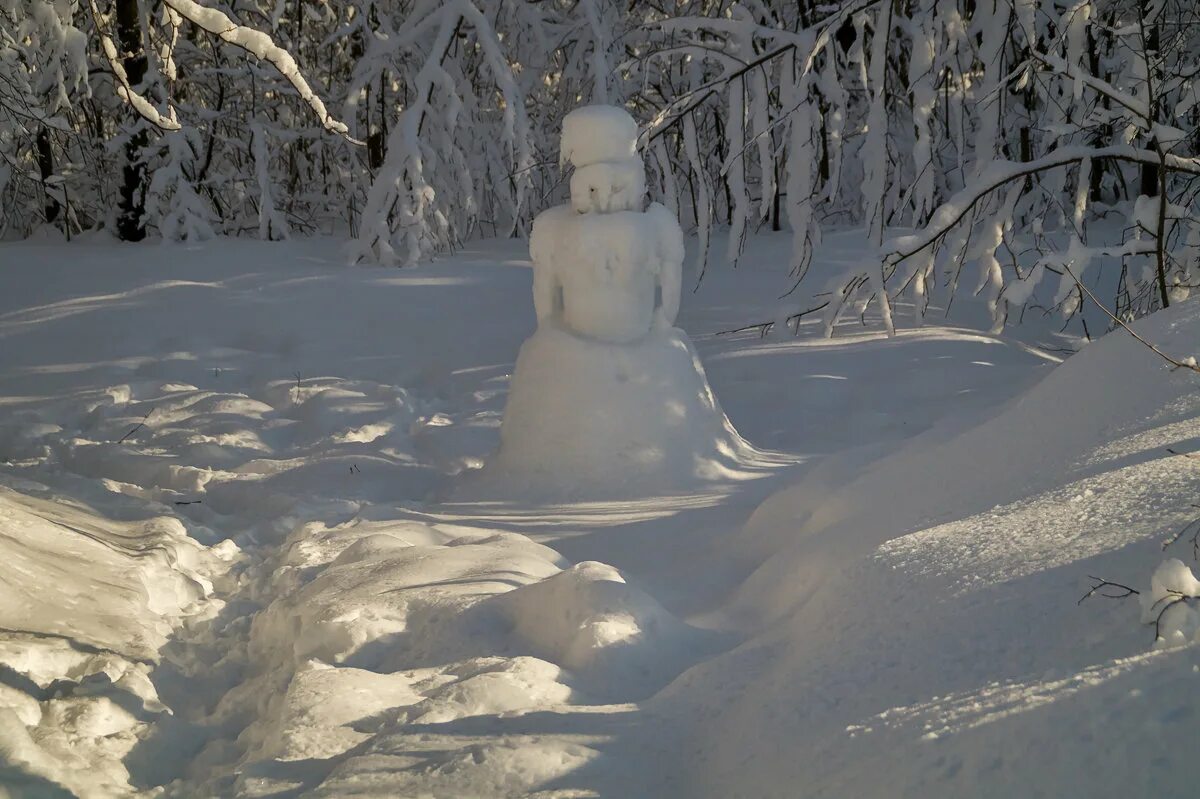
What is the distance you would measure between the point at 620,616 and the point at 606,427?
8.07ft

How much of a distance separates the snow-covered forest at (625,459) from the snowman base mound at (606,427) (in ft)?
0.07

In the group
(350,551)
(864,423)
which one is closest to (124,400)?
(350,551)

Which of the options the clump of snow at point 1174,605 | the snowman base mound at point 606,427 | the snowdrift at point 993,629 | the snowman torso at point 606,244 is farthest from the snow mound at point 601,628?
the snowman torso at point 606,244

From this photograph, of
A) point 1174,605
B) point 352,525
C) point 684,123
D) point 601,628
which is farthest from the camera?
point 352,525

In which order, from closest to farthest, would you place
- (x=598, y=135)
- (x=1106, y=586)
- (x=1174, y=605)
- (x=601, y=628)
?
(x=1174, y=605)
(x=1106, y=586)
(x=601, y=628)
(x=598, y=135)

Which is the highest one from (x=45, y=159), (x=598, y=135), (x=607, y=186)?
(x=45, y=159)

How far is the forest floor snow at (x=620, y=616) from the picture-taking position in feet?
6.06

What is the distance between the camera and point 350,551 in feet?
13.6

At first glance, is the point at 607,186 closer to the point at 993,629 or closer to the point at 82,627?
the point at 82,627

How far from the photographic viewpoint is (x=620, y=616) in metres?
2.87

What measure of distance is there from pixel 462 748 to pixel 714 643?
94 cm

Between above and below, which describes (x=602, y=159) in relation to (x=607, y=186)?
above

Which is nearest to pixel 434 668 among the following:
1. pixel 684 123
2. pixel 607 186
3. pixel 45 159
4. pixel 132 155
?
pixel 684 123

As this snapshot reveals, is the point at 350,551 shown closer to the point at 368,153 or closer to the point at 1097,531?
the point at 1097,531
